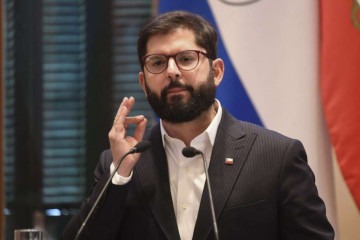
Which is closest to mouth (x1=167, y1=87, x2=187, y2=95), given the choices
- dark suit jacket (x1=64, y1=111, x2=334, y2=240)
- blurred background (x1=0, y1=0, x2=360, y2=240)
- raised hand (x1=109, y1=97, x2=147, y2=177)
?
raised hand (x1=109, y1=97, x2=147, y2=177)

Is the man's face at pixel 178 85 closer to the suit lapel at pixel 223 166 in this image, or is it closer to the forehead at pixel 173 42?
the forehead at pixel 173 42

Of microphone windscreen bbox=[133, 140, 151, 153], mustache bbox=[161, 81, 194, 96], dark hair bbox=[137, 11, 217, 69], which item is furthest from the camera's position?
dark hair bbox=[137, 11, 217, 69]

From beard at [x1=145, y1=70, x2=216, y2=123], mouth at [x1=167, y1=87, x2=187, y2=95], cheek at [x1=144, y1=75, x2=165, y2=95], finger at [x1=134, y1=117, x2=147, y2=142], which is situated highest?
cheek at [x1=144, y1=75, x2=165, y2=95]

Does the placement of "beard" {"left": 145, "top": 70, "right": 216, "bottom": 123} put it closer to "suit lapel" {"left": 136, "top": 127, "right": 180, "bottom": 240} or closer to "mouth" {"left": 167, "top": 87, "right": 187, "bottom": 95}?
"mouth" {"left": 167, "top": 87, "right": 187, "bottom": 95}

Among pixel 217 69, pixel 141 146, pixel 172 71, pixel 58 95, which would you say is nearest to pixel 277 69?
pixel 217 69

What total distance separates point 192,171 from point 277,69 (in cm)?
102

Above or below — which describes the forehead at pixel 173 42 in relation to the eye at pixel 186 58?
above

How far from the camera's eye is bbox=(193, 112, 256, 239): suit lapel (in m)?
2.45

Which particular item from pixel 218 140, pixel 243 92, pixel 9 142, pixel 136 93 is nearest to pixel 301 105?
pixel 243 92

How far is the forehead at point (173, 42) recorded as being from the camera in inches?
99.7

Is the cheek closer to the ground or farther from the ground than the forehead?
closer to the ground

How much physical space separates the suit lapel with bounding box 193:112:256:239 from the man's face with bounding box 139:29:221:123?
130 millimetres

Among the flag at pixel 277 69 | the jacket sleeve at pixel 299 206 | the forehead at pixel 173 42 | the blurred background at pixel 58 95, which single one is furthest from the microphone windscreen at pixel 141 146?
the blurred background at pixel 58 95

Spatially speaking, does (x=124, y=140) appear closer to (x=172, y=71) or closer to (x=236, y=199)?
(x=172, y=71)
